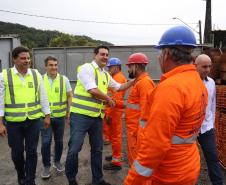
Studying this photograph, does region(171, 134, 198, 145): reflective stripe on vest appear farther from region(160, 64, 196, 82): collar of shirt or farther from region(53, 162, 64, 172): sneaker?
region(53, 162, 64, 172): sneaker

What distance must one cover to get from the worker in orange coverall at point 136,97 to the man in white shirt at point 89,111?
464 mm

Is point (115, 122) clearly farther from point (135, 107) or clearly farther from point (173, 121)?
point (173, 121)

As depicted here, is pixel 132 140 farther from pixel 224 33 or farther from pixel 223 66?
pixel 224 33

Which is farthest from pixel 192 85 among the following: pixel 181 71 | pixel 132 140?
pixel 132 140

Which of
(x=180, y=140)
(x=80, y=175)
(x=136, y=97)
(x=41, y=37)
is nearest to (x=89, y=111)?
(x=136, y=97)

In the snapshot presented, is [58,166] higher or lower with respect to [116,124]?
lower

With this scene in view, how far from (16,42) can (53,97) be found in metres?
13.3

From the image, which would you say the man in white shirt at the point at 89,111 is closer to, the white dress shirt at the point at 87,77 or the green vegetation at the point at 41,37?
the white dress shirt at the point at 87,77

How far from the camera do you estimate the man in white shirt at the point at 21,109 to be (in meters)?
4.65

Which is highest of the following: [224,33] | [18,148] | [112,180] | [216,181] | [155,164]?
[224,33]

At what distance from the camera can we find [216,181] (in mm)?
4398

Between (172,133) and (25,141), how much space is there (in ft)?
10.5

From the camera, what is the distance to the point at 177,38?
91.5 inches

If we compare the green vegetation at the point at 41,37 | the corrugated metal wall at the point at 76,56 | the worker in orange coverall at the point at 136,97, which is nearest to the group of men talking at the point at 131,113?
the worker in orange coverall at the point at 136,97
